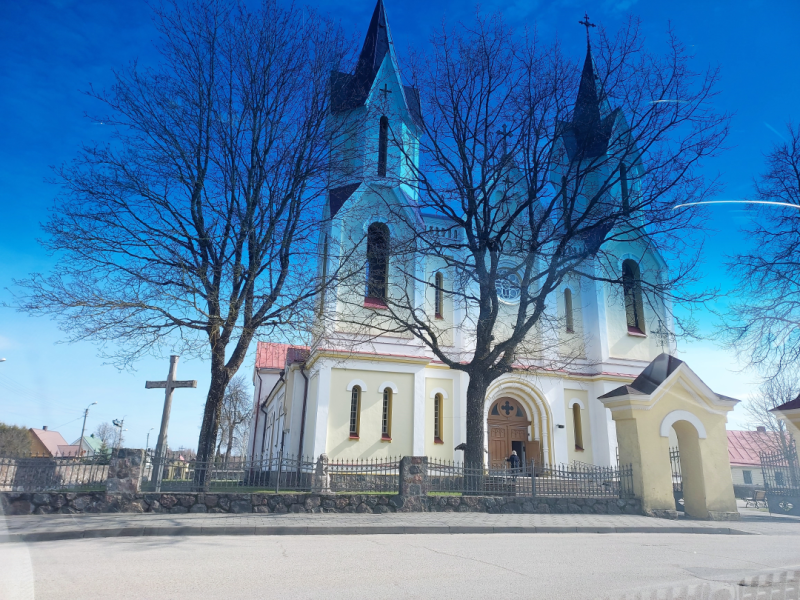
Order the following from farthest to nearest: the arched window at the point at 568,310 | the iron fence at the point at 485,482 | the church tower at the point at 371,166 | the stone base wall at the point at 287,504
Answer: the arched window at the point at 568,310 < the church tower at the point at 371,166 < the iron fence at the point at 485,482 < the stone base wall at the point at 287,504

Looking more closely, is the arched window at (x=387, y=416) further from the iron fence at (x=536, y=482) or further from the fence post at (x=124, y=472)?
the fence post at (x=124, y=472)

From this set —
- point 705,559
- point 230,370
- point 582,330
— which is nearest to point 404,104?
point 582,330

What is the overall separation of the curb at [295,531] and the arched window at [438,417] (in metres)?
9.79

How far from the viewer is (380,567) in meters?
6.55

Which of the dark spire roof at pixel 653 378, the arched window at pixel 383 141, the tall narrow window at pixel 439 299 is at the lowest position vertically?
the dark spire roof at pixel 653 378

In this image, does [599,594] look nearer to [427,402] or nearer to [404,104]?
[427,402]

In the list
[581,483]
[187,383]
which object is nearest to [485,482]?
[581,483]

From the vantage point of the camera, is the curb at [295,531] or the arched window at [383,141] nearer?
the curb at [295,531]

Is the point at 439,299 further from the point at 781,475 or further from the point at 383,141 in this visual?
the point at 781,475

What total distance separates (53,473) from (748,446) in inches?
2246

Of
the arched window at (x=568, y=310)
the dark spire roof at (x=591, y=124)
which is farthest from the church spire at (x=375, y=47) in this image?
the arched window at (x=568, y=310)

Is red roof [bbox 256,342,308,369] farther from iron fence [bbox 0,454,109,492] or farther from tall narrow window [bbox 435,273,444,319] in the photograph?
iron fence [bbox 0,454,109,492]

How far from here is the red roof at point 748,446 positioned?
1857 inches

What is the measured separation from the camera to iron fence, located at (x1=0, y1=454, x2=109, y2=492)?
1070cm
